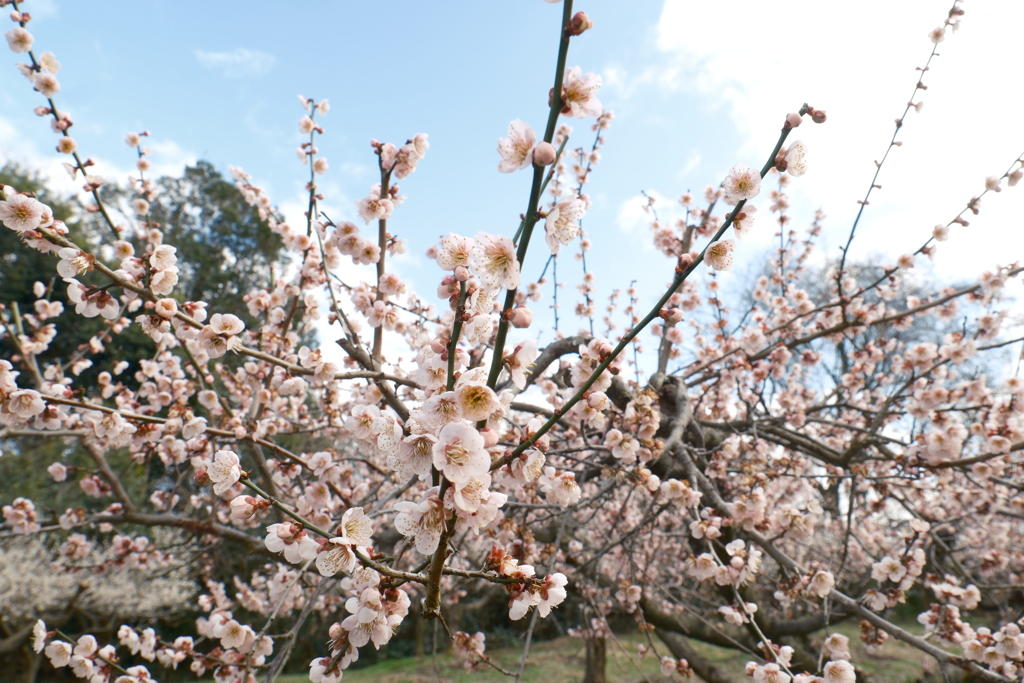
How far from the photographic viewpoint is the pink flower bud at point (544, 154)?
80cm

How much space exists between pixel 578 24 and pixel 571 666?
908 centimetres

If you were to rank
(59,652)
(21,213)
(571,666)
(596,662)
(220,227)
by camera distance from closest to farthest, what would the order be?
(21,213), (59,652), (596,662), (571,666), (220,227)

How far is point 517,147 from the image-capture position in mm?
913

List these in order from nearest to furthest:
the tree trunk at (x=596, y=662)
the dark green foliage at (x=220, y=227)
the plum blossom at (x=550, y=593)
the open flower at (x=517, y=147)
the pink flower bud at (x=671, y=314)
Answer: the open flower at (x=517, y=147) → the plum blossom at (x=550, y=593) → the pink flower bud at (x=671, y=314) → the tree trunk at (x=596, y=662) → the dark green foliage at (x=220, y=227)

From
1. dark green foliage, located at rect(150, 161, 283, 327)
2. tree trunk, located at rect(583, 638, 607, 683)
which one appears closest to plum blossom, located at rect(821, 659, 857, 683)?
tree trunk, located at rect(583, 638, 607, 683)

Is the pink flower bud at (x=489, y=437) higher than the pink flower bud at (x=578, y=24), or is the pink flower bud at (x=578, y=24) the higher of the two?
the pink flower bud at (x=578, y=24)

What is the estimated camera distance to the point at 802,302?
3.94 metres

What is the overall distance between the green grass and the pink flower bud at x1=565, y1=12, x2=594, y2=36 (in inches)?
268

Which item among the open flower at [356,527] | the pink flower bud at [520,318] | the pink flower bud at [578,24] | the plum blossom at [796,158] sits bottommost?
the open flower at [356,527]

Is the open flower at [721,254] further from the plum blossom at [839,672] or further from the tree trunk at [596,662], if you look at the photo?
the tree trunk at [596,662]

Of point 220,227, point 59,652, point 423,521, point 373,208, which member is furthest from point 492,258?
point 220,227

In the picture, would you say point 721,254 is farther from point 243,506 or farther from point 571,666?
point 571,666

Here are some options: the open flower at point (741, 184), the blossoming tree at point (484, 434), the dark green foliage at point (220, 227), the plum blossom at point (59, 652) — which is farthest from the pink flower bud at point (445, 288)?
the dark green foliage at point (220, 227)

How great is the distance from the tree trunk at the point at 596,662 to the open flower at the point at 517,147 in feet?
20.0
